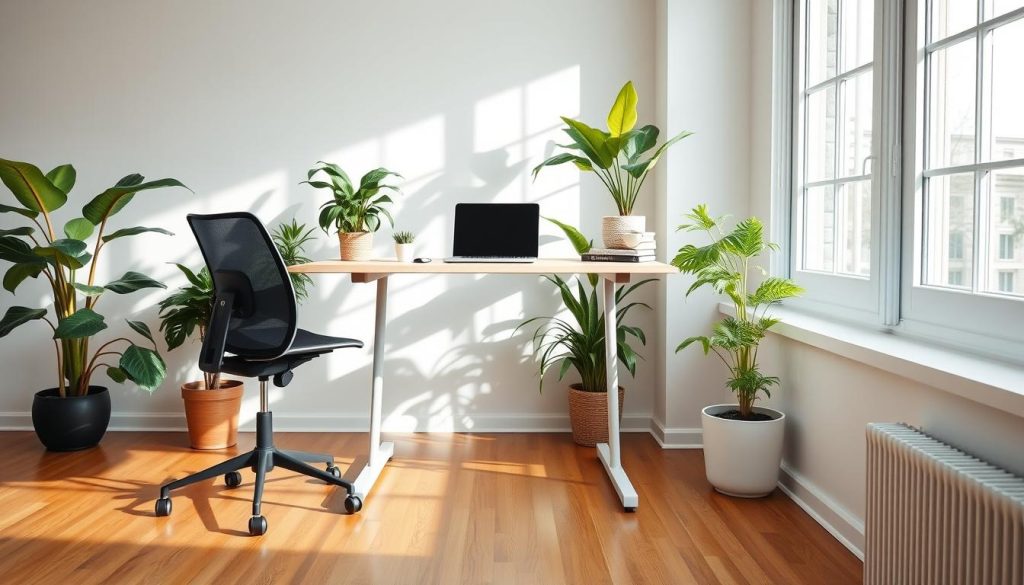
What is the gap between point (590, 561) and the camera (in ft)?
8.27

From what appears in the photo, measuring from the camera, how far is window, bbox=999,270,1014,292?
7.01 ft

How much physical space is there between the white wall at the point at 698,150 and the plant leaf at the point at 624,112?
0.50 m

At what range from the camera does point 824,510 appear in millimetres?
2820

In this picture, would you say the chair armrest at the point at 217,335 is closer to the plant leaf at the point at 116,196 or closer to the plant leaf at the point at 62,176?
the plant leaf at the point at 116,196

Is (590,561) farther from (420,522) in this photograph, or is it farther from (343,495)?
(343,495)

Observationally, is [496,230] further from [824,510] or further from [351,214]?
[824,510]

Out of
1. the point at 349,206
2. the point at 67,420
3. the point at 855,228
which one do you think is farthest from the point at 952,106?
the point at 67,420

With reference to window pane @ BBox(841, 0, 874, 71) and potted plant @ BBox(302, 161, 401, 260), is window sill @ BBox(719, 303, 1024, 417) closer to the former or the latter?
window pane @ BBox(841, 0, 874, 71)

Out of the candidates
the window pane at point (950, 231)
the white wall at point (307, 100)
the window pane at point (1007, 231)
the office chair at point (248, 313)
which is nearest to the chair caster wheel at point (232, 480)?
the office chair at point (248, 313)

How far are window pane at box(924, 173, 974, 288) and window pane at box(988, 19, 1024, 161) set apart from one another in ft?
0.48

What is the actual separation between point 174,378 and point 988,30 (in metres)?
3.85

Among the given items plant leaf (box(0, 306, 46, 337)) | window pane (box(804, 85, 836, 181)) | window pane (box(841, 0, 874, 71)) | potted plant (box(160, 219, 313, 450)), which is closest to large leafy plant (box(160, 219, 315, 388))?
potted plant (box(160, 219, 313, 450))

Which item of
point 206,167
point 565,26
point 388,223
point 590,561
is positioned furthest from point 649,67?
point 590,561

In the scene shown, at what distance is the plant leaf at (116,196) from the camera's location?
360cm
